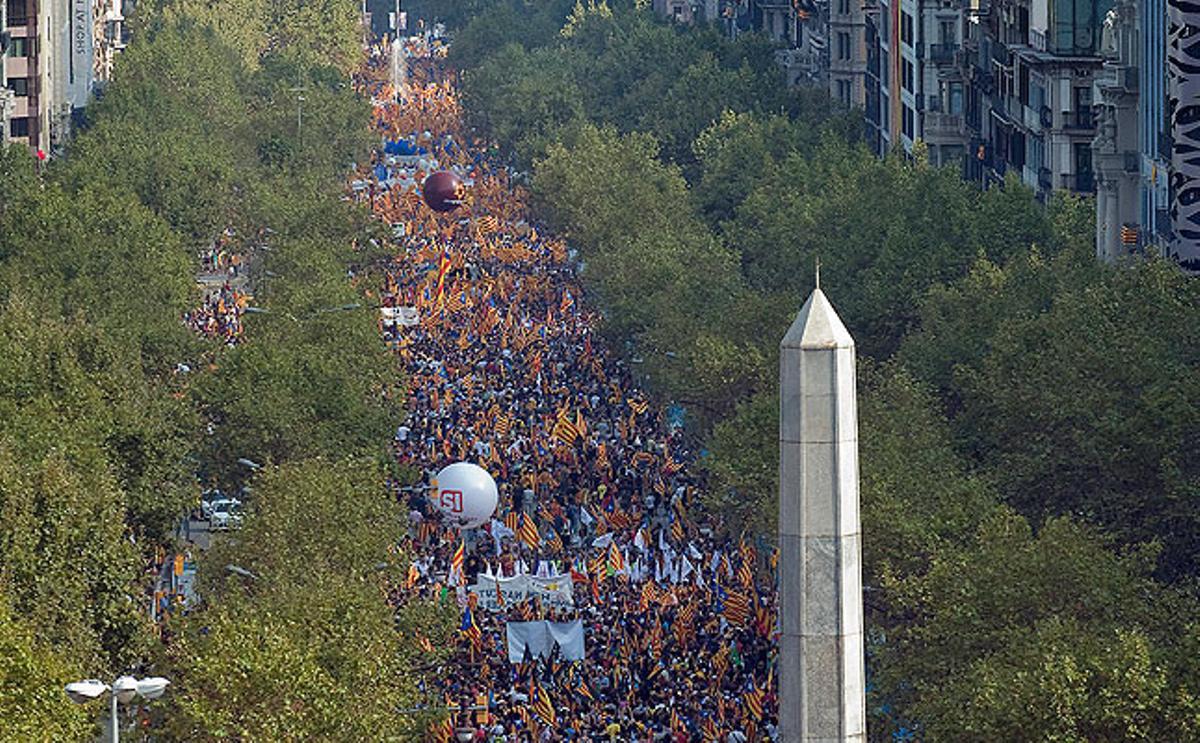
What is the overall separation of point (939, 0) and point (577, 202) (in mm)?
20069

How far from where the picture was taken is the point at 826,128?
566 feet

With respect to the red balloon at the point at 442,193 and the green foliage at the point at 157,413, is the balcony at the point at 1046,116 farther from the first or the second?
the red balloon at the point at 442,193

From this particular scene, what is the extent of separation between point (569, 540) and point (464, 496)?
149 inches

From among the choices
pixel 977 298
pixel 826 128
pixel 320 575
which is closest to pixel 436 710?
pixel 320 575

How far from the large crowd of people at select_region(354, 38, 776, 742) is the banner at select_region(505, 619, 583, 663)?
0.35 m

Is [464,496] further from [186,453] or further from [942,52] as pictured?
[942,52]

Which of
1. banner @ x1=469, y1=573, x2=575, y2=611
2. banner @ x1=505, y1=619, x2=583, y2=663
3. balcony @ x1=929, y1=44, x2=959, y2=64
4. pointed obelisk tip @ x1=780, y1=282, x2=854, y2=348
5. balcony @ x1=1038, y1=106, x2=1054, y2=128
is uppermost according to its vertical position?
balcony @ x1=929, y1=44, x2=959, y2=64

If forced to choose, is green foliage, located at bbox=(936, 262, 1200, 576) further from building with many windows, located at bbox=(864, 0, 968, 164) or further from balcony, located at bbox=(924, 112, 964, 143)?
building with many windows, located at bbox=(864, 0, 968, 164)

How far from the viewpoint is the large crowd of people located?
78.7 metres

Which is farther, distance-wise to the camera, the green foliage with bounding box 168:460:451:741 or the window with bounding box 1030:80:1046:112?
the window with bounding box 1030:80:1046:112

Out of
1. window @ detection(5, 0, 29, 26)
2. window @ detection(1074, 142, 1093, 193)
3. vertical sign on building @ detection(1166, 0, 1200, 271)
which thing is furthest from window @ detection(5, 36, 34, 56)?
vertical sign on building @ detection(1166, 0, 1200, 271)

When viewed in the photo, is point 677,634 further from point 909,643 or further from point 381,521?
point 909,643

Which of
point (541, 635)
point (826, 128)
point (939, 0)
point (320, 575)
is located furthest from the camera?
point (826, 128)

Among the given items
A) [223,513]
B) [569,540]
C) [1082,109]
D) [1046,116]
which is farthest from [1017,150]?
[223,513]
